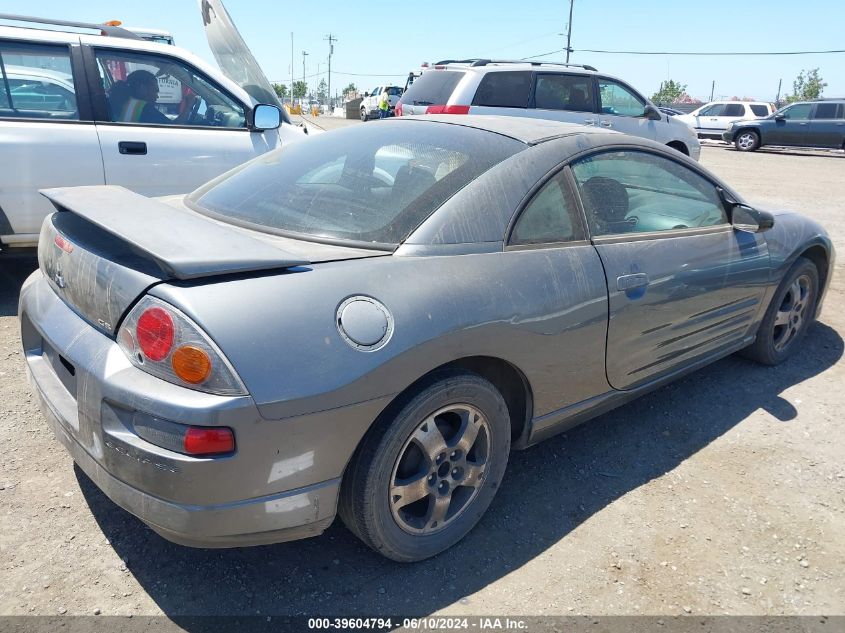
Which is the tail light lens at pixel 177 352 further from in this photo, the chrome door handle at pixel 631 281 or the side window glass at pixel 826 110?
the side window glass at pixel 826 110

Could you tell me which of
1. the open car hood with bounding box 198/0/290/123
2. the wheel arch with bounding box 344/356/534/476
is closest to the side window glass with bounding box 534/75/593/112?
the open car hood with bounding box 198/0/290/123

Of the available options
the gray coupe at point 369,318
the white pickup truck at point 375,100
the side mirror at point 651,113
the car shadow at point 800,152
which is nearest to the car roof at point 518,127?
the gray coupe at point 369,318

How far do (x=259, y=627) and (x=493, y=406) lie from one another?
1.06 meters

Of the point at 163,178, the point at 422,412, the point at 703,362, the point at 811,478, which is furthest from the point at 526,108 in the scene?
the point at 422,412

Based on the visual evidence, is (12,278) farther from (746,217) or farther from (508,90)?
(508,90)

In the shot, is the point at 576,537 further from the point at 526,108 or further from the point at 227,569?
the point at 526,108

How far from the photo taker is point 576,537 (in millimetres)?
2615

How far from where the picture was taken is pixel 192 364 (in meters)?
1.84

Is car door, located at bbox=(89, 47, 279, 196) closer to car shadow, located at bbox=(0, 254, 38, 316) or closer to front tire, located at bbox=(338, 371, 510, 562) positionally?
car shadow, located at bbox=(0, 254, 38, 316)

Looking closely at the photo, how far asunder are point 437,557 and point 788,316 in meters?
2.93

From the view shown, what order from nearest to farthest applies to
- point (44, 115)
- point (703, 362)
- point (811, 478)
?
1. point (811, 478)
2. point (703, 362)
3. point (44, 115)

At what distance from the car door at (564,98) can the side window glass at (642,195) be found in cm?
672

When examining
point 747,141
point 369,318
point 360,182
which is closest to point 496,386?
point 369,318

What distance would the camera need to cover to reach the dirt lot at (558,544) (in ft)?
7.34
